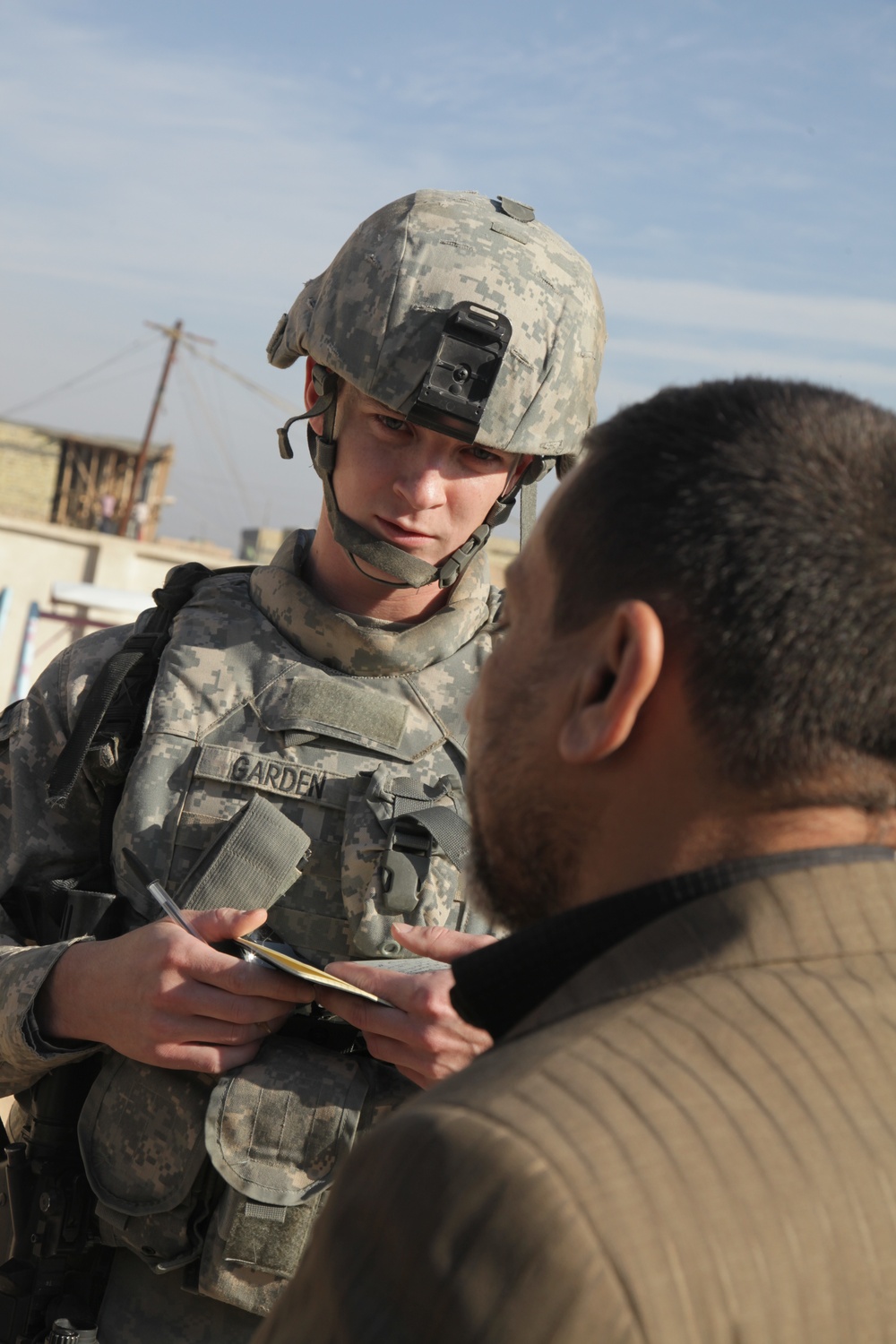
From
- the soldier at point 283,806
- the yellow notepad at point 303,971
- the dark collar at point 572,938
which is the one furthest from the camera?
Answer: the soldier at point 283,806

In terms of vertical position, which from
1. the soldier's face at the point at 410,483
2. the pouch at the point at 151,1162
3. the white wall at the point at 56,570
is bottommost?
the white wall at the point at 56,570

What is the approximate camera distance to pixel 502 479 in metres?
2.70

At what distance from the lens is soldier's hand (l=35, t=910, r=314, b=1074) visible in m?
2.09

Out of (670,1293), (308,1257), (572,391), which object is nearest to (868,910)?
(670,1293)

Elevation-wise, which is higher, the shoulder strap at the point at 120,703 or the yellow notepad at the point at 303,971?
the shoulder strap at the point at 120,703

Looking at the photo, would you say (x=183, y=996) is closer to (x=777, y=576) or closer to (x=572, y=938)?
(x=572, y=938)

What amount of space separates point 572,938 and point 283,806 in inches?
52.9

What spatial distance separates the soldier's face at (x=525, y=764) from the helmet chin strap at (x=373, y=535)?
109cm

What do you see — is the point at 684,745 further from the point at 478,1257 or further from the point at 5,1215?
the point at 5,1215

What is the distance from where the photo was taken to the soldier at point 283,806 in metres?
2.17

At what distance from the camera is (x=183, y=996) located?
211 cm

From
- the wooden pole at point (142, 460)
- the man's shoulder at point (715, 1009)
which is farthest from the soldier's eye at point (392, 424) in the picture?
the wooden pole at point (142, 460)

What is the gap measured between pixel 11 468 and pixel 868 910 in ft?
105

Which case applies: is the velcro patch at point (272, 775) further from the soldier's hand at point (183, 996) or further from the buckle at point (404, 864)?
the soldier's hand at point (183, 996)
